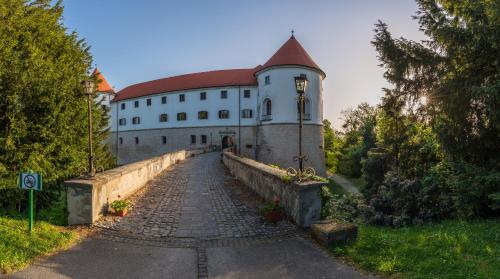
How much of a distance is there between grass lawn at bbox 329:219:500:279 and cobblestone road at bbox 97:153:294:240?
69.1 inches

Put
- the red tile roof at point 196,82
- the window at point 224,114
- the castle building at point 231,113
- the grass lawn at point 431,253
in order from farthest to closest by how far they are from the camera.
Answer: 1. the red tile roof at point 196,82
2. the window at point 224,114
3. the castle building at point 231,113
4. the grass lawn at point 431,253

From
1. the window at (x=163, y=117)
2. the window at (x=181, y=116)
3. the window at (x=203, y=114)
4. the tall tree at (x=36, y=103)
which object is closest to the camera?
the tall tree at (x=36, y=103)

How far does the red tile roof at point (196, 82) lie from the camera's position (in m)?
40.9

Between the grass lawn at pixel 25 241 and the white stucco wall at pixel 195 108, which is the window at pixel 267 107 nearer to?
the white stucco wall at pixel 195 108

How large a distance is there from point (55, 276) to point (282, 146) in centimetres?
3009

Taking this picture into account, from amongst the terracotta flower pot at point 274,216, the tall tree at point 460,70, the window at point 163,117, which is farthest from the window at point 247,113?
the terracotta flower pot at point 274,216

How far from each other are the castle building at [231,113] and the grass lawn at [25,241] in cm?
2600

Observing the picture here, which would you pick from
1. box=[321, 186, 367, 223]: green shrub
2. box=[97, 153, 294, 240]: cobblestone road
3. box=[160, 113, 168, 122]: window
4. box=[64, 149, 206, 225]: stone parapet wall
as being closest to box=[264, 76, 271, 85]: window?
box=[160, 113, 168, 122]: window

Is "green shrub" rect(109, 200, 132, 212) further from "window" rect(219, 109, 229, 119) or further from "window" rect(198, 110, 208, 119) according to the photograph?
"window" rect(198, 110, 208, 119)

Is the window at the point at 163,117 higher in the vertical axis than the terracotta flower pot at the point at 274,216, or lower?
higher

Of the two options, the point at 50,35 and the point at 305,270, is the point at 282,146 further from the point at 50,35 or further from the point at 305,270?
the point at 305,270

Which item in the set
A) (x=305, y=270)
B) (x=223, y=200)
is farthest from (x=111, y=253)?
(x=223, y=200)

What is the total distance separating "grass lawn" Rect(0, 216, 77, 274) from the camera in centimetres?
440

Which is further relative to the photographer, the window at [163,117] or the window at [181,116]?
the window at [163,117]
